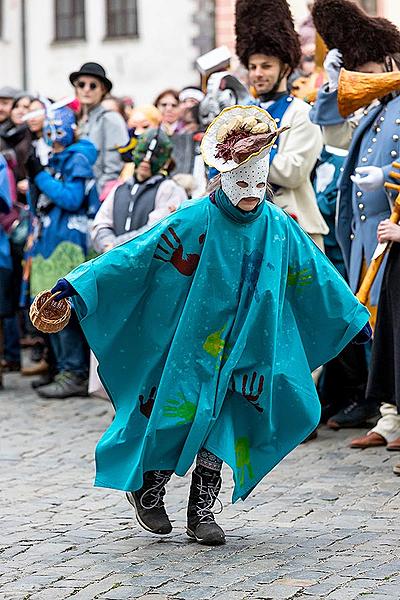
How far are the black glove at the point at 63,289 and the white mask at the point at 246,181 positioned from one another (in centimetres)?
71

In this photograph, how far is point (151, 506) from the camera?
5766mm

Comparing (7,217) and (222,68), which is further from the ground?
(222,68)

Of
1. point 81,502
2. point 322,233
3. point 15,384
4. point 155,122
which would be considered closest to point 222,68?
point 155,122

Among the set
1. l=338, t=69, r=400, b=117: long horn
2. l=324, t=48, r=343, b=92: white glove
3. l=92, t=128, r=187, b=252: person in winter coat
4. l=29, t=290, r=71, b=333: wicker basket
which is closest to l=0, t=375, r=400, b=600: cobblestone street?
l=29, t=290, r=71, b=333: wicker basket

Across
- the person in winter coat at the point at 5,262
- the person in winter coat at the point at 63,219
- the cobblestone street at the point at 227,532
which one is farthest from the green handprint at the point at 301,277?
the person in winter coat at the point at 5,262

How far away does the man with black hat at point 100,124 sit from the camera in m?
10.5

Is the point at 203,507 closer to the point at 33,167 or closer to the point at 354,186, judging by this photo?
the point at 354,186

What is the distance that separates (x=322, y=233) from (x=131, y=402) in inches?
111

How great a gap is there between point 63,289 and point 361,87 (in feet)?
8.67

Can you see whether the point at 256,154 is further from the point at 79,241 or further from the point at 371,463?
the point at 79,241

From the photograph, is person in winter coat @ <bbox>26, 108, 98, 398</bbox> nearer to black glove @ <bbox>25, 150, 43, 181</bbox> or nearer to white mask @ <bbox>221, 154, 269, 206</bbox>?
black glove @ <bbox>25, 150, 43, 181</bbox>

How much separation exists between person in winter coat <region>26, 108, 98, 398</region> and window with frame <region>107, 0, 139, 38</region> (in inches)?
849

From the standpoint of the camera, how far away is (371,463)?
7395mm

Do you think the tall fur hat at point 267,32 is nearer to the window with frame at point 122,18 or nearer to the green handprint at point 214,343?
the green handprint at point 214,343
